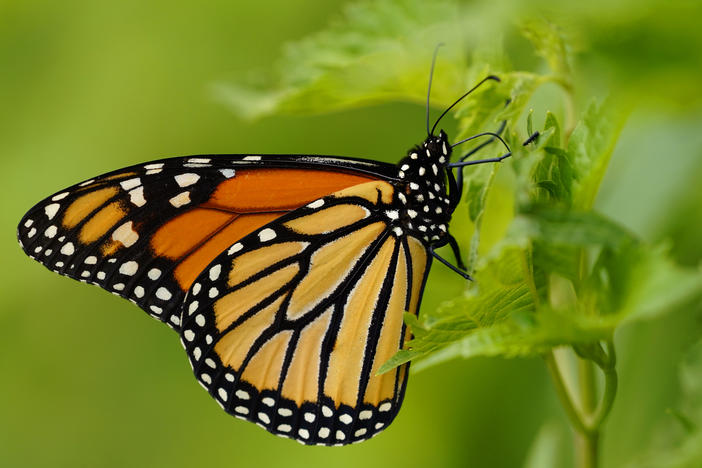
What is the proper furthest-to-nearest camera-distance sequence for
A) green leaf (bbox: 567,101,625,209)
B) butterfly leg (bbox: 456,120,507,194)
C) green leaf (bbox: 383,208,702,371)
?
1. butterfly leg (bbox: 456,120,507,194)
2. green leaf (bbox: 567,101,625,209)
3. green leaf (bbox: 383,208,702,371)

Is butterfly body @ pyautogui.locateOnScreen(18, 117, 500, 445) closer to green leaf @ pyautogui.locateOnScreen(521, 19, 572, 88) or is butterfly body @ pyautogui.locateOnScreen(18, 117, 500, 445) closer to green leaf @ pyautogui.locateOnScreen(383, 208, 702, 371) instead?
green leaf @ pyautogui.locateOnScreen(521, 19, 572, 88)

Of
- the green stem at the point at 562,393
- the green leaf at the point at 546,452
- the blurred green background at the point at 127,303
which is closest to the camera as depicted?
the green stem at the point at 562,393

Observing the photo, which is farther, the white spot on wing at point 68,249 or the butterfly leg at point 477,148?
the white spot on wing at point 68,249

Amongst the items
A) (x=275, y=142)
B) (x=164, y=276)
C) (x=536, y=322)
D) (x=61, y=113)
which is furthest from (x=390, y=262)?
(x=61, y=113)

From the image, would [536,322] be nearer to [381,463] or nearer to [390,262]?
[390,262]

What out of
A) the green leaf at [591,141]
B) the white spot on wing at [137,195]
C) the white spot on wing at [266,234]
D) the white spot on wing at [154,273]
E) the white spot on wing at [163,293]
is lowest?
the white spot on wing at [163,293]

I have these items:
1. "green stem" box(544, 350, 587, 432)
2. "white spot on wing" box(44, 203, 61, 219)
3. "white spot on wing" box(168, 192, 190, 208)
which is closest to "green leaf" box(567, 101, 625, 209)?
"green stem" box(544, 350, 587, 432)

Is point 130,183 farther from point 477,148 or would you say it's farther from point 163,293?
point 477,148

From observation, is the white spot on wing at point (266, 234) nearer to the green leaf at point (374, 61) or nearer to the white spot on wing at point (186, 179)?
the white spot on wing at point (186, 179)

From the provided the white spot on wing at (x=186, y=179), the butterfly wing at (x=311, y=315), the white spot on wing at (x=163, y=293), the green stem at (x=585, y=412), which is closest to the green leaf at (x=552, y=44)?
the green stem at (x=585, y=412)
